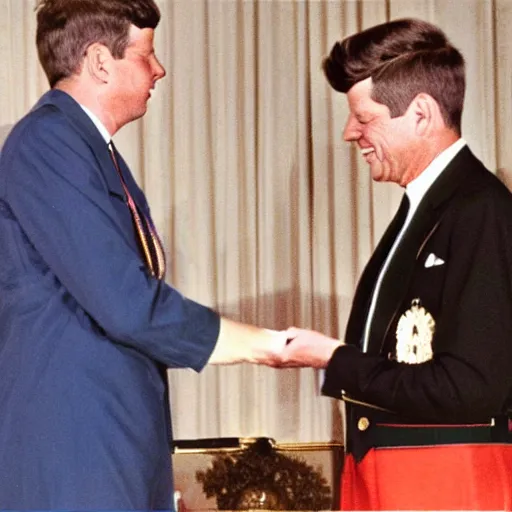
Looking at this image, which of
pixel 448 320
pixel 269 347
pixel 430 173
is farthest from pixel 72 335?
pixel 430 173

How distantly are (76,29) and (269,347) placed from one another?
706mm

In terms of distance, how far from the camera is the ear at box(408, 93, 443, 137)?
2164 millimetres

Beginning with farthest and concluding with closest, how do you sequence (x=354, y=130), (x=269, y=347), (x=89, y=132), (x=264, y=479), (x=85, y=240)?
(x=264, y=479) → (x=354, y=130) → (x=269, y=347) → (x=89, y=132) → (x=85, y=240)

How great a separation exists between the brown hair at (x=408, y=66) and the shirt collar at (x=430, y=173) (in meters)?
0.05

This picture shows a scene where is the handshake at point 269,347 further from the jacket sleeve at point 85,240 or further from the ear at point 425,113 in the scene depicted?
the ear at point 425,113

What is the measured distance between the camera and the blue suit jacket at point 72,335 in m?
1.93

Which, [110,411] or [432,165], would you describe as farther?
[432,165]

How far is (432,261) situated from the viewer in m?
2.04

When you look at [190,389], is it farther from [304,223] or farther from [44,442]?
[44,442]

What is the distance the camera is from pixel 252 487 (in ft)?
11.1

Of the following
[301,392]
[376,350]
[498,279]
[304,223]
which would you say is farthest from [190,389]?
[498,279]

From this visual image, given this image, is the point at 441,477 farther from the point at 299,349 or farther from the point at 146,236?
the point at 146,236

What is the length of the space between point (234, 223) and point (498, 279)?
154cm

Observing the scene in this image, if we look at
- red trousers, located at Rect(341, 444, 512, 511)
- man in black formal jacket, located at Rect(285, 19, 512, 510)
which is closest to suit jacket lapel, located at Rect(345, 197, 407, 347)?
man in black formal jacket, located at Rect(285, 19, 512, 510)
